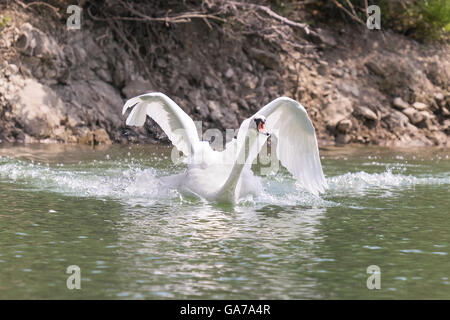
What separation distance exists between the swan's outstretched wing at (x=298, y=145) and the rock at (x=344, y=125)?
10.6 m

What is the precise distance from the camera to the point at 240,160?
8.84 m

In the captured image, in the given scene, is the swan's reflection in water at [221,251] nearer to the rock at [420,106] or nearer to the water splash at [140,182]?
the water splash at [140,182]

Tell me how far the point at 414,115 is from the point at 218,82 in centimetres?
540

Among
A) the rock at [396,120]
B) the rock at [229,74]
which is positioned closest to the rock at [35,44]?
the rock at [229,74]

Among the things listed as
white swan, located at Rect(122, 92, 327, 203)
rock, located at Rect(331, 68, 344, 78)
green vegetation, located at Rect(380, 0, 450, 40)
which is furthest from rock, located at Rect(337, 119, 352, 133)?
white swan, located at Rect(122, 92, 327, 203)

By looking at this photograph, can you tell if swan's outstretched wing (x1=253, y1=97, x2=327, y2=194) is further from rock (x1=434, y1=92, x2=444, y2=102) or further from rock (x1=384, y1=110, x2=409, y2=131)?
rock (x1=434, y1=92, x2=444, y2=102)

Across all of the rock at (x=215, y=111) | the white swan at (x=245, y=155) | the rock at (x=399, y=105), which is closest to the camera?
the white swan at (x=245, y=155)

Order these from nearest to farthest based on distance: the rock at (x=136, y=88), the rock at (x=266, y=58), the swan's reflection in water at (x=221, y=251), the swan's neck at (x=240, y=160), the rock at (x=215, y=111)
Result: the swan's reflection in water at (x=221, y=251) → the swan's neck at (x=240, y=160) → the rock at (x=136, y=88) → the rock at (x=215, y=111) → the rock at (x=266, y=58)

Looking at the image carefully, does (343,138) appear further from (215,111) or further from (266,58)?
(215,111)

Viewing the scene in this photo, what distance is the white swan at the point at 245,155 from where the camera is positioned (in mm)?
8922

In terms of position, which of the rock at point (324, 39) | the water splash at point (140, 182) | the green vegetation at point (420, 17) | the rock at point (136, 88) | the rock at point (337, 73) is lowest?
the water splash at point (140, 182)

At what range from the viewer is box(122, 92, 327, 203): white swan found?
8.92 meters

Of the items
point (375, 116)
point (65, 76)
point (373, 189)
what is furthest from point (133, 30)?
point (373, 189)
